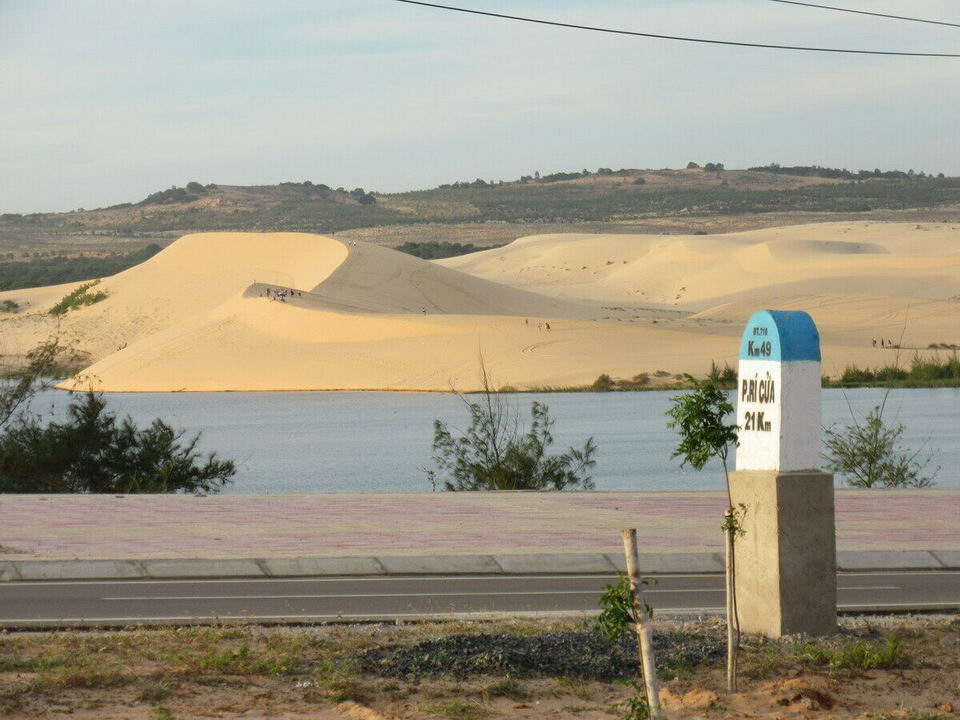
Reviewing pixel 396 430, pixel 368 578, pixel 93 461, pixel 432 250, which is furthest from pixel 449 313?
pixel 368 578

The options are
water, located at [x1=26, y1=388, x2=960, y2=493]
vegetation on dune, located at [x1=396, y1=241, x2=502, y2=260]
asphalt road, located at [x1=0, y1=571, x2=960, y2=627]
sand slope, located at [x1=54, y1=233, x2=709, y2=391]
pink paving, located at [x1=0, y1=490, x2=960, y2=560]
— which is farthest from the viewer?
vegetation on dune, located at [x1=396, y1=241, x2=502, y2=260]

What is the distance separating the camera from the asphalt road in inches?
419

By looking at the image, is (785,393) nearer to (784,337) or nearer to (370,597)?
(784,337)

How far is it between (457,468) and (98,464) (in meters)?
5.47

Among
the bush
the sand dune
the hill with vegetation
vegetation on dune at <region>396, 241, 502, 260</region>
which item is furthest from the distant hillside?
the bush

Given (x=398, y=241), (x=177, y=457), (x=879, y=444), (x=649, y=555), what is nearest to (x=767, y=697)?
(x=649, y=555)

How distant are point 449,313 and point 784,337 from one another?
6892 centimetres

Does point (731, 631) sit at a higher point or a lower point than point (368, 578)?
higher

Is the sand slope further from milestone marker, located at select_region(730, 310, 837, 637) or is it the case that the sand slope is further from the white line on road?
milestone marker, located at select_region(730, 310, 837, 637)

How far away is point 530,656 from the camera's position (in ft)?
27.3

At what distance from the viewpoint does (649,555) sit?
13.4 metres

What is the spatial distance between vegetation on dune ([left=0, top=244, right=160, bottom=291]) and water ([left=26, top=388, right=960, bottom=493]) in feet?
173

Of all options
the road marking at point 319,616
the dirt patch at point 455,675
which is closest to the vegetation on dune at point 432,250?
the road marking at point 319,616

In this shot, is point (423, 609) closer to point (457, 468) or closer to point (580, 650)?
point (580, 650)
